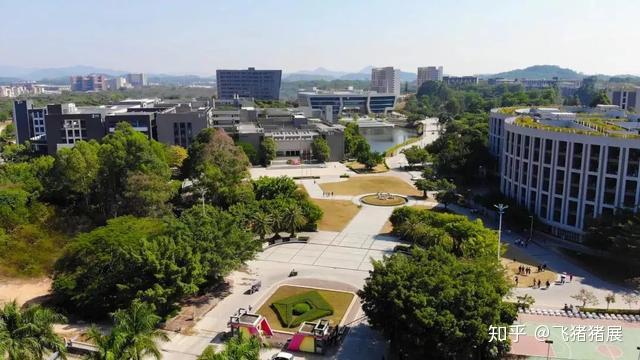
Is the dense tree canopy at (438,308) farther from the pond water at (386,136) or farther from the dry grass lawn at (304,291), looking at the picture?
the pond water at (386,136)

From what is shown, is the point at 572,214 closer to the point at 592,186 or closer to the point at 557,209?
the point at 557,209

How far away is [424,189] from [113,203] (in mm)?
38697

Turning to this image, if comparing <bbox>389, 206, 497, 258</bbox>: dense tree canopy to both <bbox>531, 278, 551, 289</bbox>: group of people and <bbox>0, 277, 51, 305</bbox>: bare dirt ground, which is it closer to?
<bbox>531, 278, 551, 289</bbox>: group of people

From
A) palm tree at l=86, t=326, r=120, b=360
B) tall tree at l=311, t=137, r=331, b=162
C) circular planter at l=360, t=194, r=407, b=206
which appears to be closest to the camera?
palm tree at l=86, t=326, r=120, b=360

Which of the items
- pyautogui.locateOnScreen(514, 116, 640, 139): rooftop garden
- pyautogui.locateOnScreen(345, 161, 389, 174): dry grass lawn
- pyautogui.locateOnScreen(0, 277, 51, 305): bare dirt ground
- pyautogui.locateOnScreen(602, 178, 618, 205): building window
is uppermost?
pyautogui.locateOnScreen(514, 116, 640, 139): rooftop garden

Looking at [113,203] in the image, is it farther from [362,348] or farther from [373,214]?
[362,348]

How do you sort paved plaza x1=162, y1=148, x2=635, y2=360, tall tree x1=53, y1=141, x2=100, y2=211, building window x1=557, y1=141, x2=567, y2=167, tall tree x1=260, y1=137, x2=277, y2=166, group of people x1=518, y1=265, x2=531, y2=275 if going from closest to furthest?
1. paved plaza x1=162, y1=148, x2=635, y2=360
2. group of people x1=518, y1=265, x2=531, y2=275
3. building window x1=557, y1=141, x2=567, y2=167
4. tall tree x1=53, y1=141, x2=100, y2=211
5. tall tree x1=260, y1=137, x2=277, y2=166

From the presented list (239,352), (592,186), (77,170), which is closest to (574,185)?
(592,186)

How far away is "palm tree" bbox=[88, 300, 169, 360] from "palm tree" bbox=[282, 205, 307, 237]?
1042 inches

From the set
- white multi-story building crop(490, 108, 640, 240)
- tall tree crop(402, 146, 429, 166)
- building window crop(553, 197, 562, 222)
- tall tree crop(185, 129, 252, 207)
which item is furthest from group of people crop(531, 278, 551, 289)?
tall tree crop(402, 146, 429, 166)

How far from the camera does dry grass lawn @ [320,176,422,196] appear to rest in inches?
2869

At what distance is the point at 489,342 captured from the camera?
26594 mm

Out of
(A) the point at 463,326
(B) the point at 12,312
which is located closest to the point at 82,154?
(B) the point at 12,312

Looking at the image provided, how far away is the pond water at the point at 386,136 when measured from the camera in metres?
134
